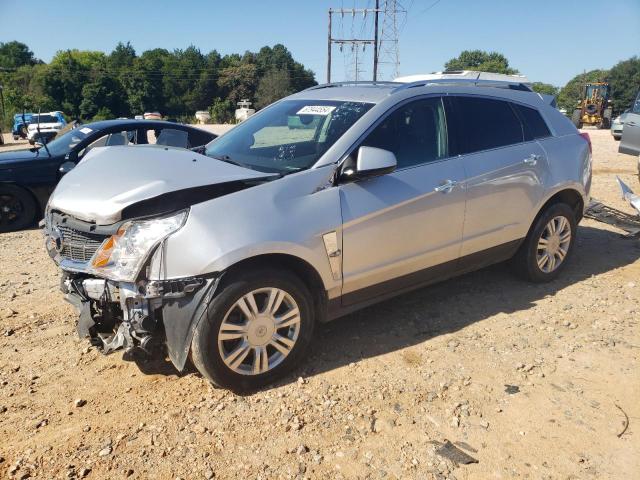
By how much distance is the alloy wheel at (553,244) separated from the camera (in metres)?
4.88

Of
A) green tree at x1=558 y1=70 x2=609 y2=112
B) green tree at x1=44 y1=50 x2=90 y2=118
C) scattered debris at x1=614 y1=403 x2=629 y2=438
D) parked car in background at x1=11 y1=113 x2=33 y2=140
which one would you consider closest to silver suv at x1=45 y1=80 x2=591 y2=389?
scattered debris at x1=614 y1=403 x2=629 y2=438

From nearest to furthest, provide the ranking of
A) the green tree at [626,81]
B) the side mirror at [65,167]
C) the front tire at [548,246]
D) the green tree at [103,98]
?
the front tire at [548,246] → the side mirror at [65,167] → the green tree at [103,98] → the green tree at [626,81]

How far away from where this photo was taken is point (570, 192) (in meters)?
5.00

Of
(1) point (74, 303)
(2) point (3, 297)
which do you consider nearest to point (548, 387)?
(1) point (74, 303)

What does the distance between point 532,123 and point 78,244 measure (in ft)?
12.9

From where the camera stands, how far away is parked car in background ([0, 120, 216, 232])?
7.25 meters

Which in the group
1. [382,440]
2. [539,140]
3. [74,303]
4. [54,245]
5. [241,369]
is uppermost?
[539,140]

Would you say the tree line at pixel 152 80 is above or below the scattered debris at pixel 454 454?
above

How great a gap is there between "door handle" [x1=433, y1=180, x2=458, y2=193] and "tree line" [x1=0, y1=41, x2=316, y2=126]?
70007 millimetres

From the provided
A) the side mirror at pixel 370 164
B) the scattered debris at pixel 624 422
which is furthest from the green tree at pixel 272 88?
the scattered debris at pixel 624 422

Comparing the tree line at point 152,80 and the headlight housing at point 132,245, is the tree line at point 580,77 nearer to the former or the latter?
the tree line at point 152,80

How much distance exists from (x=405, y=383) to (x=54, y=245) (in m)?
2.45

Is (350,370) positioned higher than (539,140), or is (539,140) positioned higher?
(539,140)

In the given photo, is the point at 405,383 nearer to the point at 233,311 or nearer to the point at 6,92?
the point at 233,311
